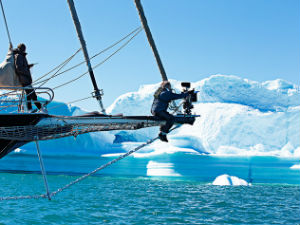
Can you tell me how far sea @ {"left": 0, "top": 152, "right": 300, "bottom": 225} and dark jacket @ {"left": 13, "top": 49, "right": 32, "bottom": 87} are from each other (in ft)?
11.2

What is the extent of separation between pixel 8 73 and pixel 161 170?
16.0 meters

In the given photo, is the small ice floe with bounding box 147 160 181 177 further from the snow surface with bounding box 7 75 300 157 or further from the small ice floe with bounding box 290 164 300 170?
the small ice floe with bounding box 290 164 300 170

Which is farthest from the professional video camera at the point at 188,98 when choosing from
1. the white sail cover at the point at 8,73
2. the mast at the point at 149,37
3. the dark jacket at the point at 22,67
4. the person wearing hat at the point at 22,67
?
the white sail cover at the point at 8,73

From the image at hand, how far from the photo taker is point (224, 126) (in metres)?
24.3

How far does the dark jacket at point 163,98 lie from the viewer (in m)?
6.04

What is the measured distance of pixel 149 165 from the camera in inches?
878

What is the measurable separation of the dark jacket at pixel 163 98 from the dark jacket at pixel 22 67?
227 centimetres

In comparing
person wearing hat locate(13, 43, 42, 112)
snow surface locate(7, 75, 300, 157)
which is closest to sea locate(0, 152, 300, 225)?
snow surface locate(7, 75, 300, 157)

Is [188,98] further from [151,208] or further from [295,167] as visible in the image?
[295,167]

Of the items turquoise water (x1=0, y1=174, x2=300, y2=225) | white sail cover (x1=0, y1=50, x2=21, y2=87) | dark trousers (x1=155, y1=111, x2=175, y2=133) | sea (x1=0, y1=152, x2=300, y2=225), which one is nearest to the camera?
dark trousers (x1=155, y1=111, x2=175, y2=133)

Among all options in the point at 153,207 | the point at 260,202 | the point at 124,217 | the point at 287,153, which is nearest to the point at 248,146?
the point at 287,153

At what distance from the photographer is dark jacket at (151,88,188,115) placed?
6.04 metres

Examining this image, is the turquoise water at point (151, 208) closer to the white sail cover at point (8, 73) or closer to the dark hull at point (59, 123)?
the dark hull at point (59, 123)

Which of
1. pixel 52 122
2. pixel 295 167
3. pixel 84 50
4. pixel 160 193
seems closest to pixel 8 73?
pixel 52 122
